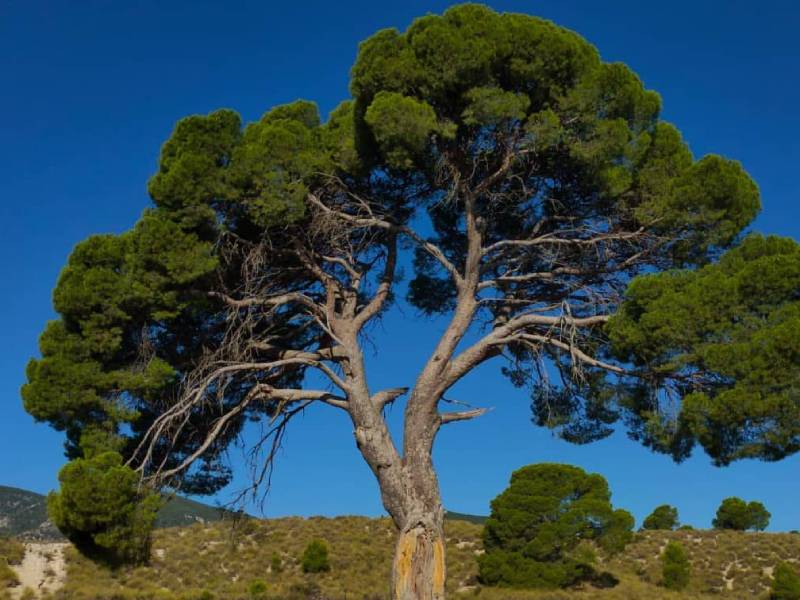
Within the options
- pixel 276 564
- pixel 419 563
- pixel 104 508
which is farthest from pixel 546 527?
pixel 104 508

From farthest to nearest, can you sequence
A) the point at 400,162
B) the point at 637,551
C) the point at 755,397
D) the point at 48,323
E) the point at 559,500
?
the point at 637,551 → the point at 559,500 → the point at 48,323 → the point at 400,162 → the point at 755,397

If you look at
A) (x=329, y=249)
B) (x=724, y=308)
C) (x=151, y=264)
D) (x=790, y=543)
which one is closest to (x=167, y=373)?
(x=151, y=264)

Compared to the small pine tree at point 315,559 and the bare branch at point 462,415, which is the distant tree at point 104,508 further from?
the small pine tree at point 315,559

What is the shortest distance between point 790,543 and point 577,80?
105ft

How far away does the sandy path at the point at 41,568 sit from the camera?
21.2 metres

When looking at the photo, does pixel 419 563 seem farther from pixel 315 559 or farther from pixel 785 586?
pixel 785 586

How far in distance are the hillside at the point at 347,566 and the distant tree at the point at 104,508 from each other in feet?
30.0

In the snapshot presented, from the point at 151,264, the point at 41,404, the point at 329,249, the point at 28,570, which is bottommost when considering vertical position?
the point at 28,570

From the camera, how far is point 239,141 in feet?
37.7

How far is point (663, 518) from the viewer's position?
44938 millimetres

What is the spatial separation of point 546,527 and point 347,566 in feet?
24.2

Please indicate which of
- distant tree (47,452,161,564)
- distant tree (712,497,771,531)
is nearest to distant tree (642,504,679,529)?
distant tree (712,497,771,531)

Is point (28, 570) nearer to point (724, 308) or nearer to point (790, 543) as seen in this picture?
point (724, 308)

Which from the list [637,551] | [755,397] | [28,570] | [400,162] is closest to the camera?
[755,397]
